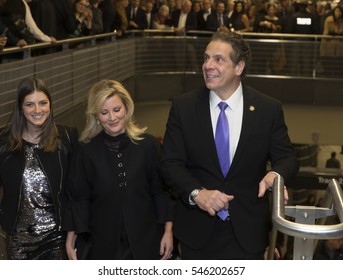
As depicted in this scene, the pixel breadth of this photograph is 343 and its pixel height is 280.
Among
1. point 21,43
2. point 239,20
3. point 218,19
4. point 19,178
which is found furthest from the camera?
point 239,20

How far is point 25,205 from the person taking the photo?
138 inches

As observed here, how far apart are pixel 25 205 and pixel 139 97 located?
429 inches

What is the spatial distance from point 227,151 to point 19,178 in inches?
39.5

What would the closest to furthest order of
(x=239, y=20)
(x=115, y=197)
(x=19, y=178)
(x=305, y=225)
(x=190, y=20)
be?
(x=305, y=225) → (x=115, y=197) → (x=19, y=178) → (x=190, y=20) → (x=239, y=20)

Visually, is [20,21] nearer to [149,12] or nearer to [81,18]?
[81,18]

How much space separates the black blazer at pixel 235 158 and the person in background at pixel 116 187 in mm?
162

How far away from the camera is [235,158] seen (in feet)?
10.5

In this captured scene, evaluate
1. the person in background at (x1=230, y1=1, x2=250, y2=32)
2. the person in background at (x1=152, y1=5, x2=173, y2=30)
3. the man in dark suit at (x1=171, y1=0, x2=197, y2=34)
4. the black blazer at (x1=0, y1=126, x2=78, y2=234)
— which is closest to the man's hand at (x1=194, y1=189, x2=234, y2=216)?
the black blazer at (x1=0, y1=126, x2=78, y2=234)

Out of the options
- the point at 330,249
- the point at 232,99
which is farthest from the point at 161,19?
the point at 232,99

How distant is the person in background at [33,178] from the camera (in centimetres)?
350

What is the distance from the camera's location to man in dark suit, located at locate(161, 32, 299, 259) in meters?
3.20

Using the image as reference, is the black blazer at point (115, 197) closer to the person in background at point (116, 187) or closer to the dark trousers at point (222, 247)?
the person in background at point (116, 187)

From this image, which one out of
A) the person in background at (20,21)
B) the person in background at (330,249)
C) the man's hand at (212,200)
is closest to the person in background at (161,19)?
the person in background at (20,21)

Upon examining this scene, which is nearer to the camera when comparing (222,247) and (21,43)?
(222,247)
